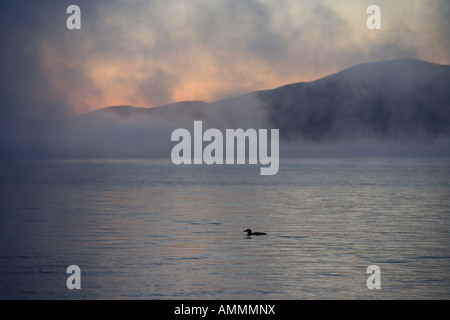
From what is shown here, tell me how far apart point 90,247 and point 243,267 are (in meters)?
9.27

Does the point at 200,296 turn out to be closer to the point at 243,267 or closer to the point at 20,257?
the point at 243,267

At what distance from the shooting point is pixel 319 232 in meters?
36.4

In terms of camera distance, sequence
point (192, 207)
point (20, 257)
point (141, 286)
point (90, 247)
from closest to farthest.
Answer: point (141, 286) < point (20, 257) < point (90, 247) < point (192, 207)

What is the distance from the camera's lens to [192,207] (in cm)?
5444

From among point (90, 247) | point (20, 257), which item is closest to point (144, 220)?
point (90, 247)
